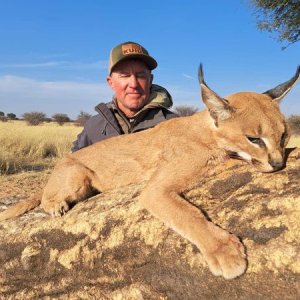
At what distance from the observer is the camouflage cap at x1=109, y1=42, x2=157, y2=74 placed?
647 centimetres

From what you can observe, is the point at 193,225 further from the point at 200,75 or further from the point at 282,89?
the point at 282,89

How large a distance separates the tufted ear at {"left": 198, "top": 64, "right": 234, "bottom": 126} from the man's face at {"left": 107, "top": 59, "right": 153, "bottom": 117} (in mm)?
3248

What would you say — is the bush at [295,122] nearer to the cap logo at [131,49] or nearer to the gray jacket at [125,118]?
the gray jacket at [125,118]

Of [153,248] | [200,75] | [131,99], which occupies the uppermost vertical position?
[131,99]

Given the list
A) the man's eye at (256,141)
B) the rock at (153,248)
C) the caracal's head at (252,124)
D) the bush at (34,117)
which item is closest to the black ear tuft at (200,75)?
the caracal's head at (252,124)

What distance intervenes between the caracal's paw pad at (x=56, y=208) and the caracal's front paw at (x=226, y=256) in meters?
1.71

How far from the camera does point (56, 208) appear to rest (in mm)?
4012

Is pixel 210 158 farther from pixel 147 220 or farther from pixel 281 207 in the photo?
pixel 281 207

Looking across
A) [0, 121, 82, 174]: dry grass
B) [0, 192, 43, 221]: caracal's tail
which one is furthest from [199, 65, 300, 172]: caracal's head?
[0, 121, 82, 174]: dry grass

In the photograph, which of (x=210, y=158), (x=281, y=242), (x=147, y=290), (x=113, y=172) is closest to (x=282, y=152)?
(x=210, y=158)

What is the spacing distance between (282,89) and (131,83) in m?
3.37

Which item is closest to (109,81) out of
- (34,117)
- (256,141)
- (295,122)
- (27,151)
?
(256,141)

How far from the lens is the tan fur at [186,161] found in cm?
281

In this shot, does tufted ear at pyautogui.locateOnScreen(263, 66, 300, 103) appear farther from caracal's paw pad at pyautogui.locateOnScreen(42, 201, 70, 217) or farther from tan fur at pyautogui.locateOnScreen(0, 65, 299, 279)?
caracal's paw pad at pyautogui.locateOnScreen(42, 201, 70, 217)
